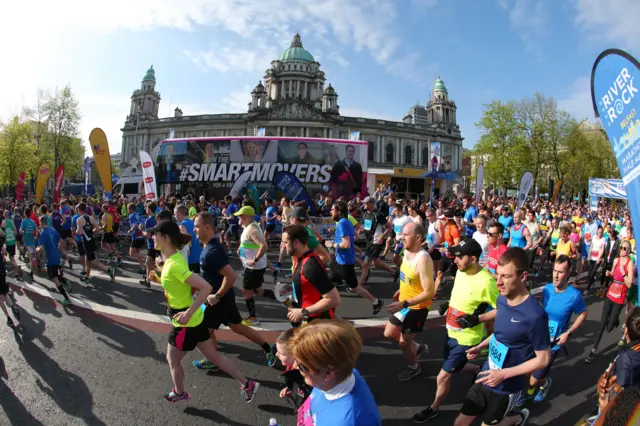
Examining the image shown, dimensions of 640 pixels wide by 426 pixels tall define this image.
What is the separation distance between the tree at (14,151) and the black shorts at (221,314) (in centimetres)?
4008

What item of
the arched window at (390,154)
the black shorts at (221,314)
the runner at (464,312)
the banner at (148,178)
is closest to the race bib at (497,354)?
the runner at (464,312)

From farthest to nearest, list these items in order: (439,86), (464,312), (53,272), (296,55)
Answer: (439,86) → (296,55) → (53,272) → (464,312)

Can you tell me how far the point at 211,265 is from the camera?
416cm

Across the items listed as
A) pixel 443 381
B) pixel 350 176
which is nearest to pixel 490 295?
pixel 443 381

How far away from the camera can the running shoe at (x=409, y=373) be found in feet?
13.7

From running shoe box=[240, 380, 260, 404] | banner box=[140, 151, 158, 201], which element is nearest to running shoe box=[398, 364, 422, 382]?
running shoe box=[240, 380, 260, 404]

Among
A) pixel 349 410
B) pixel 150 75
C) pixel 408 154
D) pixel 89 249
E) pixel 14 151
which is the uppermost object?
pixel 150 75

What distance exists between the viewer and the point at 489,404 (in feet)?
8.51

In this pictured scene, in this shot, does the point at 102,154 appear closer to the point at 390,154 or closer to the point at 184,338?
the point at 184,338

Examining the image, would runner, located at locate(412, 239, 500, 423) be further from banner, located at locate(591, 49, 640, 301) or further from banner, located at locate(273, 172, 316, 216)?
banner, located at locate(273, 172, 316, 216)

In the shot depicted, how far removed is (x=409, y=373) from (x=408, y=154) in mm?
75720

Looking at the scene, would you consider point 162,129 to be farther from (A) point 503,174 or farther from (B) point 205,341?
(B) point 205,341

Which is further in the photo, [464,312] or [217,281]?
[217,281]

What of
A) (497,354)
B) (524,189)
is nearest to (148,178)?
(497,354)
